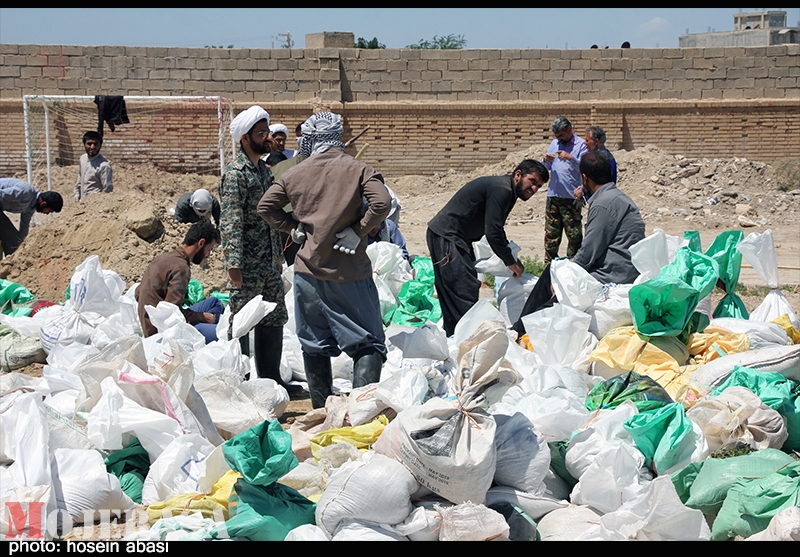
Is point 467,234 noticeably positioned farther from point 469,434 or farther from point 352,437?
point 469,434

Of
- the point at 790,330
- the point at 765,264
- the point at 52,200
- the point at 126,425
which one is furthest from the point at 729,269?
the point at 52,200

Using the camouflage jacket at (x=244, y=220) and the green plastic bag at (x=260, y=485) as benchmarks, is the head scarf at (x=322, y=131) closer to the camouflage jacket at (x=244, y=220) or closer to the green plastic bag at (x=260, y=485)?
the camouflage jacket at (x=244, y=220)

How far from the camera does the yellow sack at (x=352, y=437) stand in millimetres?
3348

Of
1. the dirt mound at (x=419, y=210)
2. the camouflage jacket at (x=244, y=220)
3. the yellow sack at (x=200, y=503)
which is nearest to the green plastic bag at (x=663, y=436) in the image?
the yellow sack at (x=200, y=503)

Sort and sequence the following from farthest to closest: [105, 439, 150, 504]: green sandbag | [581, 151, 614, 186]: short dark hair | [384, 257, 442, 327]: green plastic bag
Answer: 1. [384, 257, 442, 327]: green plastic bag
2. [581, 151, 614, 186]: short dark hair
3. [105, 439, 150, 504]: green sandbag

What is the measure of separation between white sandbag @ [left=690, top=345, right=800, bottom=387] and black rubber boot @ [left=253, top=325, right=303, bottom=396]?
7.58 feet

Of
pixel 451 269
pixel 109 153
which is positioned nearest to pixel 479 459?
pixel 451 269

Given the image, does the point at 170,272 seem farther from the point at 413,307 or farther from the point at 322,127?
the point at 413,307

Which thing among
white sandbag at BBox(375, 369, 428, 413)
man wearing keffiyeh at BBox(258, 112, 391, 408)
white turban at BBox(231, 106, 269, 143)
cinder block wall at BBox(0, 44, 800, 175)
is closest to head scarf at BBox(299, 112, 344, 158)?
man wearing keffiyeh at BBox(258, 112, 391, 408)

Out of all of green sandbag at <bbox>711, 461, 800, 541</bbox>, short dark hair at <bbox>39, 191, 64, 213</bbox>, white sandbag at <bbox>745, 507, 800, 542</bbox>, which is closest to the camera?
white sandbag at <bbox>745, 507, 800, 542</bbox>

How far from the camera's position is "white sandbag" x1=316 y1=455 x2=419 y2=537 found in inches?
104

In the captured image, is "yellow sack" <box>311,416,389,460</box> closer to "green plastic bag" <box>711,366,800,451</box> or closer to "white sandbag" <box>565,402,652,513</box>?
"white sandbag" <box>565,402,652,513</box>
